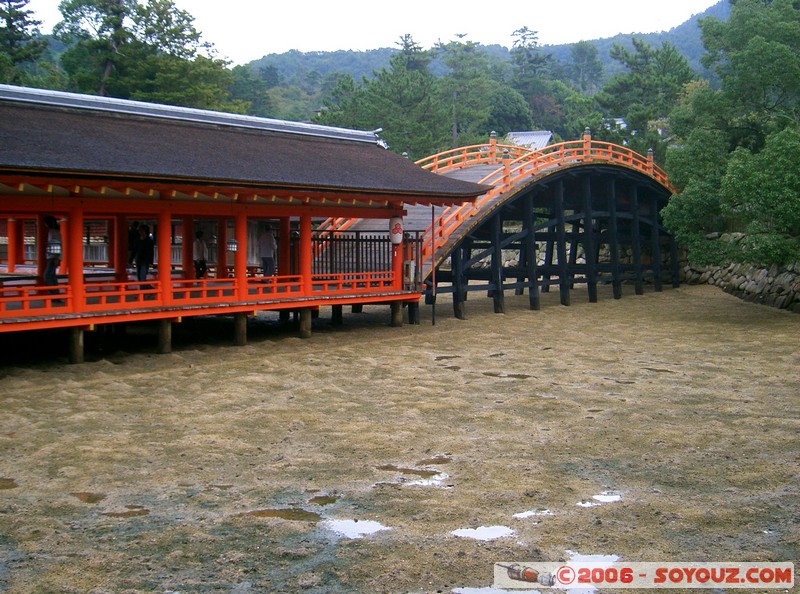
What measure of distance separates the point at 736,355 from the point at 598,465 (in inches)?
350

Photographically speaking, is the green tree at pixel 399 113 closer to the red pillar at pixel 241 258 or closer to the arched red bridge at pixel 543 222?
the arched red bridge at pixel 543 222

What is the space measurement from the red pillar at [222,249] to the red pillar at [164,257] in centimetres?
312

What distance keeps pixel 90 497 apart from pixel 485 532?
143 inches

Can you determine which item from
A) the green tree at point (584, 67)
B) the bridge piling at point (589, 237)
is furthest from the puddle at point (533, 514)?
the green tree at point (584, 67)

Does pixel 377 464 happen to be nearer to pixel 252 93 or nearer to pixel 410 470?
pixel 410 470

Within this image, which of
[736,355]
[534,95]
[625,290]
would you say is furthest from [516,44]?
[736,355]

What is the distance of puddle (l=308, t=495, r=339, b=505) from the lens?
7953 millimetres

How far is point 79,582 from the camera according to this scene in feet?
20.2

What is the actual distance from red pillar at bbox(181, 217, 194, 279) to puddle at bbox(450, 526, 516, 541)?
13041 mm

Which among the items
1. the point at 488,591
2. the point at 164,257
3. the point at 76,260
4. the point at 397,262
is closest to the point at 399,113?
the point at 397,262

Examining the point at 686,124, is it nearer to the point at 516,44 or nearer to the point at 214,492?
the point at 214,492

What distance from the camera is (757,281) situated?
89.7 ft

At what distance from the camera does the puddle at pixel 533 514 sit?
7.56 metres

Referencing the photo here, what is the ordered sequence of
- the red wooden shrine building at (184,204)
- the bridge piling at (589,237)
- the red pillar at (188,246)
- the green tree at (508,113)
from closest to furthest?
the red wooden shrine building at (184,204)
the red pillar at (188,246)
the bridge piling at (589,237)
the green tree at (508,113)
